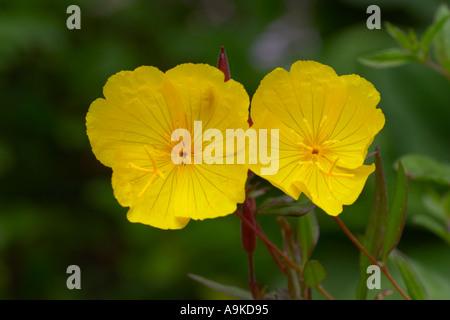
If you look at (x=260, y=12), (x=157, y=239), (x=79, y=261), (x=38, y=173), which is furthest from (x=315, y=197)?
(x=260, y=12)

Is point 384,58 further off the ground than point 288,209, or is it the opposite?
A: point 384,58

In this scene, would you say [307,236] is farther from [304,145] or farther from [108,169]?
[108,169]

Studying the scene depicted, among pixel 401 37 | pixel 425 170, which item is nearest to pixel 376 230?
pixel 425 170

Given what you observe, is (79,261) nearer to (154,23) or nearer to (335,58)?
(154,23)

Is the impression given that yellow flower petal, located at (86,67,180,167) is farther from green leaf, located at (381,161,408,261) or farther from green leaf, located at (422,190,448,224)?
green leaf, located at (422,190,448,224)

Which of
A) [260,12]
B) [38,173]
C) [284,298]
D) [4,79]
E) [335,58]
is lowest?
[284,298]

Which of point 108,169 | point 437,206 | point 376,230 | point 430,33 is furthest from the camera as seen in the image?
point 108,169
